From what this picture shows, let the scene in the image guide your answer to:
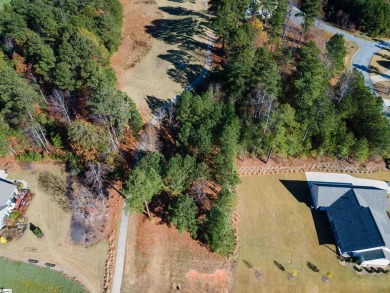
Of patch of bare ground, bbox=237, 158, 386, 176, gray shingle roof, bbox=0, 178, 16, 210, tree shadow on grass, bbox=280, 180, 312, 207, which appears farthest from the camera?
patch of bare ground, bbox=237, 158, 386, 176

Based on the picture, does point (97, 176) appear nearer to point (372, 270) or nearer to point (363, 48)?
point (372, 270)

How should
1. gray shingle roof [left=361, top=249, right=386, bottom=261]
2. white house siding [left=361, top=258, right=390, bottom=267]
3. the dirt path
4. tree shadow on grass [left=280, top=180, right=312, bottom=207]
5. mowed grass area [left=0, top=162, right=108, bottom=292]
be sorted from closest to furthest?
mowed grass area [left=0, top=162, right=108, bottom=292], gray shingle roof [left=361, top=249, right=386, bottom=261], white house siding [left=361, top=258, right=390, bottom=267], tree shadow on grass [left=280, top=180, right=312, bottom=207], the dirt path

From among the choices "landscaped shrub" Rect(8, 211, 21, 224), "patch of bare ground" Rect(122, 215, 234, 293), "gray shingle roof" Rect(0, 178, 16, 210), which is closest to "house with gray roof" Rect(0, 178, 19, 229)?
"gray shingle roof" Rect(0, 178, 16, 210)

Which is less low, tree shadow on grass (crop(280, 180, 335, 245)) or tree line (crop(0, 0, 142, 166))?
tree line (crop(0, 0, 142, 166))

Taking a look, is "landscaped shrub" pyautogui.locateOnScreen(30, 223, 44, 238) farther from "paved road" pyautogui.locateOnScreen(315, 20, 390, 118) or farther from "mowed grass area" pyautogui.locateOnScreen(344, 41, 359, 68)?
"mowed grass area" pyautogui.locateOnScreen(344, 41, 359, 68)

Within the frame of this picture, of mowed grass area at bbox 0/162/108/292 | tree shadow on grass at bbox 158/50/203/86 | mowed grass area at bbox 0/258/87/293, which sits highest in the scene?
tree shadow on grass at bbox 158/50/203/86

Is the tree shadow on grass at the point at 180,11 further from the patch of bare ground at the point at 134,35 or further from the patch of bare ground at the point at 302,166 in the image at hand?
the patch of bare ground at the point at 302,166

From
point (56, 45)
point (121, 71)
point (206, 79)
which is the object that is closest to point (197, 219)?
point (206, 79)

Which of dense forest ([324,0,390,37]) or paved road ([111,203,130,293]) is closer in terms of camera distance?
paved road ([111,203,130,293])
